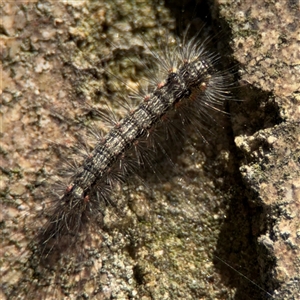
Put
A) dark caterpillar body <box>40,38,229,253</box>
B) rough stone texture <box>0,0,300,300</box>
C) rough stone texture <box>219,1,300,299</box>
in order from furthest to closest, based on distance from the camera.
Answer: dark caterpillar body <box>40,38,229,253</box>
rough stone texture <box>0,0,300,300</box>
rough stone texture <box>219,1,300,299</box>

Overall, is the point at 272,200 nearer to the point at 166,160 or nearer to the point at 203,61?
the point at 166,160

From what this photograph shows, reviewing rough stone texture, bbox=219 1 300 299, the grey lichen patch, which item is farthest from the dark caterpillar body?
rough stone texture, bbox=219 1 300 299

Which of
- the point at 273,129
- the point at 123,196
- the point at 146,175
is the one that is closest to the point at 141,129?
the point at 146,175

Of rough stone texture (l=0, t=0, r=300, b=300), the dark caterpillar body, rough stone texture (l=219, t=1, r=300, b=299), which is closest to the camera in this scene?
rough stone texture (l=219, t=1, r=300, b=299)

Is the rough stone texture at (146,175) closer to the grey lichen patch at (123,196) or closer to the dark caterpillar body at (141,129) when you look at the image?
the grey lichen patch at (123,196)

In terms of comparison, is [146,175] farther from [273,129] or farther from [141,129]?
[273,129]

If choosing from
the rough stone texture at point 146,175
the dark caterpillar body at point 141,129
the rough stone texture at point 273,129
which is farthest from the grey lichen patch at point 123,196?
the rough stone texture at point 273,129

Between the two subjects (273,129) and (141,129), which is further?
(141,129)

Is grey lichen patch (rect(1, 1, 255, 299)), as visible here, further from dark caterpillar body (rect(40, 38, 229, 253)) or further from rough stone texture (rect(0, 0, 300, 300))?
dark caterpillar body (rect(40, 38, 229, 253))

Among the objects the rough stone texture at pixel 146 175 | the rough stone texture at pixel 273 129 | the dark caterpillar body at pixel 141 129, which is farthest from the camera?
the dark caterpillar body at pixel 141 129
